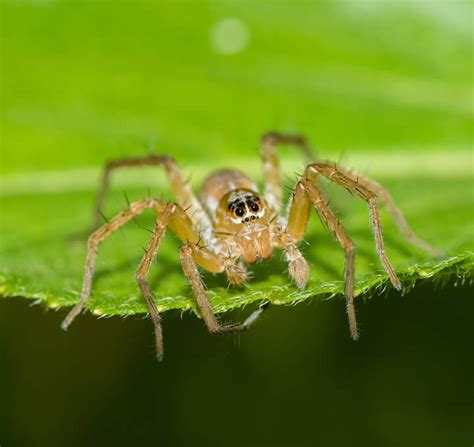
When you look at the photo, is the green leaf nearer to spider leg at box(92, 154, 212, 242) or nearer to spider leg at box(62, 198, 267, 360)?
spider leg at box(92, 154, 212, 242)

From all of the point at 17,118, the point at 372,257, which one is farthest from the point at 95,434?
the point at 17,118

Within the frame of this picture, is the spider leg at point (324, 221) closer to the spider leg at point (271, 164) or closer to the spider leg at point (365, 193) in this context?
the spider leg at point (365, 193)

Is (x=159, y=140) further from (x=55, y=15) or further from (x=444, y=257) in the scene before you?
(x=444, y=257)

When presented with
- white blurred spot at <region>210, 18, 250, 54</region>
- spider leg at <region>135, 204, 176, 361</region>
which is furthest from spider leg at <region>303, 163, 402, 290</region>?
white blurred spot at <region>210, 18, 250, 54</region>

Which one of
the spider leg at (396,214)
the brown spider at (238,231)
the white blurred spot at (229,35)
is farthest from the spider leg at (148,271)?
the white blurred spot at (229,35)

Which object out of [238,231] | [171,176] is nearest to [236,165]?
[171,176]
